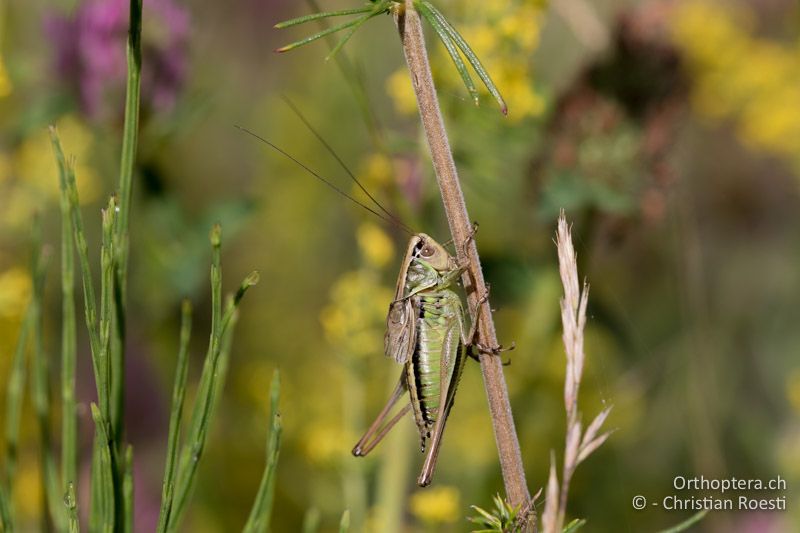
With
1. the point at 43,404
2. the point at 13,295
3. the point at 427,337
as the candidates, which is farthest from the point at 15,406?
the point at 13,295

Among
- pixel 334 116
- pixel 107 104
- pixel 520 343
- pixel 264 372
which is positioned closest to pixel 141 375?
pixel 264 372

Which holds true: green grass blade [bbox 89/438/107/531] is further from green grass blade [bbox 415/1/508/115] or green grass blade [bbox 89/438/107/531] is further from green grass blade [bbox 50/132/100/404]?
green grass blade [bbox 415/1/508/115]

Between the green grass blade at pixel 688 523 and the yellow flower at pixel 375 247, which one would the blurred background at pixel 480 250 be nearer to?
the yellow flower at pixel 375 247

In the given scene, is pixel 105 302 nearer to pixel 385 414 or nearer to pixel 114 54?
pixel 385 414

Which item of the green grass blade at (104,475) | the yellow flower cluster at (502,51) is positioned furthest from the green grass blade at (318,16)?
the yellow flower cluster at (502,51)

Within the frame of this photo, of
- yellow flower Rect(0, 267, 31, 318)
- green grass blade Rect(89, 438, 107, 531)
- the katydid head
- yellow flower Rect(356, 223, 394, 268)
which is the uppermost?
yellow flower Rect(356, 223, 394, 268)

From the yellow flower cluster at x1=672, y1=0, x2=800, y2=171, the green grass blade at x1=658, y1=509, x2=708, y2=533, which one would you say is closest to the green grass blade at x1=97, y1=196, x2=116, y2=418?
the green grass blade at x1=658, y1=509, x2=708, y2=533
